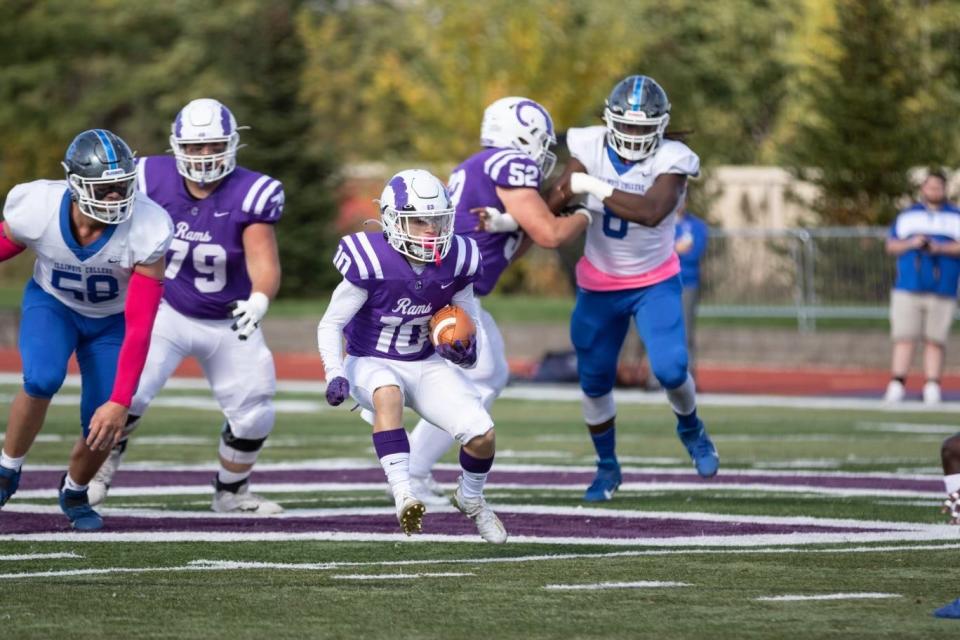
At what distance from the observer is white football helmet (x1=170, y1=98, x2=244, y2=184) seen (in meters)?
8.20

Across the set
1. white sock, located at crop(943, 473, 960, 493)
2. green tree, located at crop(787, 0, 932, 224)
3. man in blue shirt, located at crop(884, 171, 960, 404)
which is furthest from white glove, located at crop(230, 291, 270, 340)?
green tree, located at crop(787, 0, 932, 224)

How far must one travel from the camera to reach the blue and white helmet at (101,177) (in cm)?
723

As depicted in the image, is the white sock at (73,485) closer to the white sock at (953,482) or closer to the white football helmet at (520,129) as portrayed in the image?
the white football helmet at (520,129)

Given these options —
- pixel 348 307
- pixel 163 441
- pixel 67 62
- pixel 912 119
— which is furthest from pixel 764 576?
pixel 67 62

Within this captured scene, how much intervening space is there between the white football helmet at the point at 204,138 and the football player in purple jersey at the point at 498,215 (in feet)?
3.84

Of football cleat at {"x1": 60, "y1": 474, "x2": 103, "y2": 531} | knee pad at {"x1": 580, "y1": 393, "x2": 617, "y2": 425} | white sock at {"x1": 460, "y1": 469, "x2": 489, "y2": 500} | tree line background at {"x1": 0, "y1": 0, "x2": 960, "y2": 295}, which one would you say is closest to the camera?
white sock at {"x1": 460, "y1": 469, "x2": 489, "y2": 500}

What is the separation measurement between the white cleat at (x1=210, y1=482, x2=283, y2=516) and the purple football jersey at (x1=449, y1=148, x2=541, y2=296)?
1.44 metres

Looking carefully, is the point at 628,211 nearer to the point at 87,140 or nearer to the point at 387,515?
the point at 387,515

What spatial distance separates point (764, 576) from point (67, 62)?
104 feet

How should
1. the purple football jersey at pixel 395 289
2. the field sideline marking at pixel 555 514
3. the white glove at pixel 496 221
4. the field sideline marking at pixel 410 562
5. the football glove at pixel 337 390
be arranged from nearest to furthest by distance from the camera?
the field sideline marking at pixel 410 562, the football glove at pixel 337 390, the purple football jersey at pixel 395 289, the field sideline marking at pixel 555 514, the white glove at pixel 496 221

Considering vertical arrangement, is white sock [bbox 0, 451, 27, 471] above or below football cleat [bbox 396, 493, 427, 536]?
below

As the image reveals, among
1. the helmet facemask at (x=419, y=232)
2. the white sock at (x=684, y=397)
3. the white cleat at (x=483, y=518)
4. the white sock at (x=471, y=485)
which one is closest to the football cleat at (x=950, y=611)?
the white cleat at (x=483, y=518)

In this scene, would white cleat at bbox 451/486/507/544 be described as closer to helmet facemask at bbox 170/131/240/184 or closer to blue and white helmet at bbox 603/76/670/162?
helmet facemask at bbox 170/131/240/184

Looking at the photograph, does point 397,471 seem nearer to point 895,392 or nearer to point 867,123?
point 895,392
